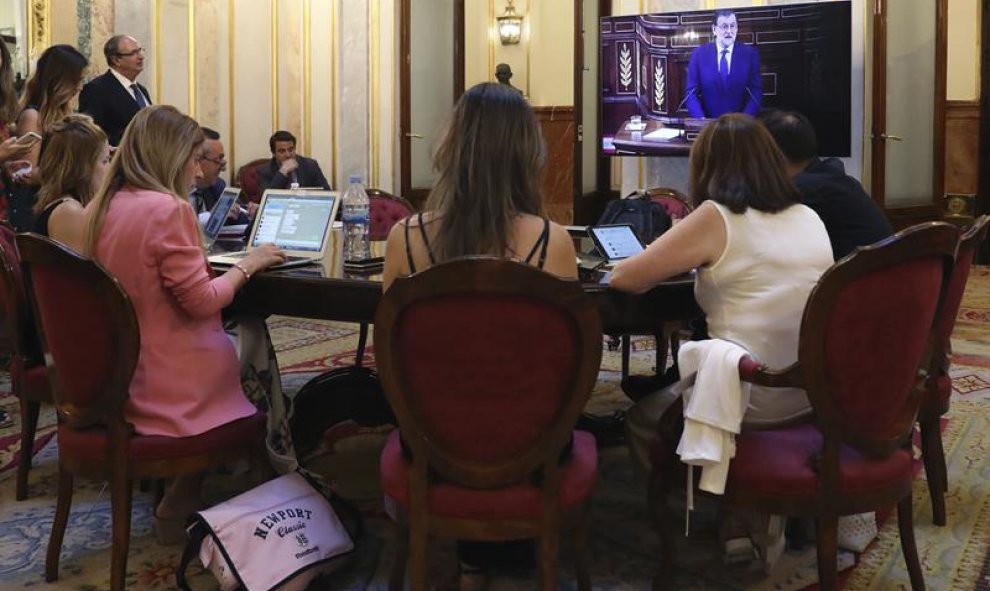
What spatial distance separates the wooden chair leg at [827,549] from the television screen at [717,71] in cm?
469

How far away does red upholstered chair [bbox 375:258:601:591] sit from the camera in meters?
1.61

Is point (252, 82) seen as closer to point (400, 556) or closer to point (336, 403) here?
point (336, 403)

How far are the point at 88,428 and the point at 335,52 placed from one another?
6.51 m

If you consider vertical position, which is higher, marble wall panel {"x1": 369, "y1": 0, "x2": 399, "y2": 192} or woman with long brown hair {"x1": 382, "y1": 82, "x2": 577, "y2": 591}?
marble wall panel {"x1": 369, "y1": 0, "x2": 399, "y2": 192}

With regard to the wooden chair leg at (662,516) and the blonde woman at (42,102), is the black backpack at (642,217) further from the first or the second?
the blonde woman at (42,102)

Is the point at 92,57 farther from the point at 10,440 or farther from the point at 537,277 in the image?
the point at 537,277

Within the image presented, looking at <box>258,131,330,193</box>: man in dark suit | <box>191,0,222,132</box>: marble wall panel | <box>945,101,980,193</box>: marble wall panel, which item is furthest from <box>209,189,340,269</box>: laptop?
<box>945,101,980,193</box>: marble wall panel

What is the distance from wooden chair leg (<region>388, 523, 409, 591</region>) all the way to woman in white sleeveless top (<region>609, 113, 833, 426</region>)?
2.27 ft

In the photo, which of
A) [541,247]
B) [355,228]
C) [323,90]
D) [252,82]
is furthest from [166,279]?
[323,90]

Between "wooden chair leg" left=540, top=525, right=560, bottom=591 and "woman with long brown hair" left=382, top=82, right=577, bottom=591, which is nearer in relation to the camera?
"wooden chair leg" left=540, top=525, right=560, bottom=591

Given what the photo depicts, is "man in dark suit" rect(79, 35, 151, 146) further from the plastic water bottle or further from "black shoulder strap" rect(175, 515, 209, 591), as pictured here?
"black shoulder strap" rect(175, 515, 209, 591)

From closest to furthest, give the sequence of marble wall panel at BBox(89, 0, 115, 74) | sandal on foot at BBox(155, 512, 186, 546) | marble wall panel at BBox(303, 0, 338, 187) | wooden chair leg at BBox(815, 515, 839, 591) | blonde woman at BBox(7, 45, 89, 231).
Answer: wooden chair leg at BBox(815, 515, 839, 591), sandal on foot at BBox(155, 512, 186, 546), blonde woman at BBox(7, 45, 89, 231), marble wall panel at BBox(89, 0, 115, 74), marble wall panel at BBox(303, 0, 338, 187)

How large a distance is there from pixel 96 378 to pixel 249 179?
18.0ft

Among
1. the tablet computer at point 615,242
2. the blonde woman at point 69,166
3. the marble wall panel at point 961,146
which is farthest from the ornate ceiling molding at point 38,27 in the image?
the marble wall panel at point 961,146
